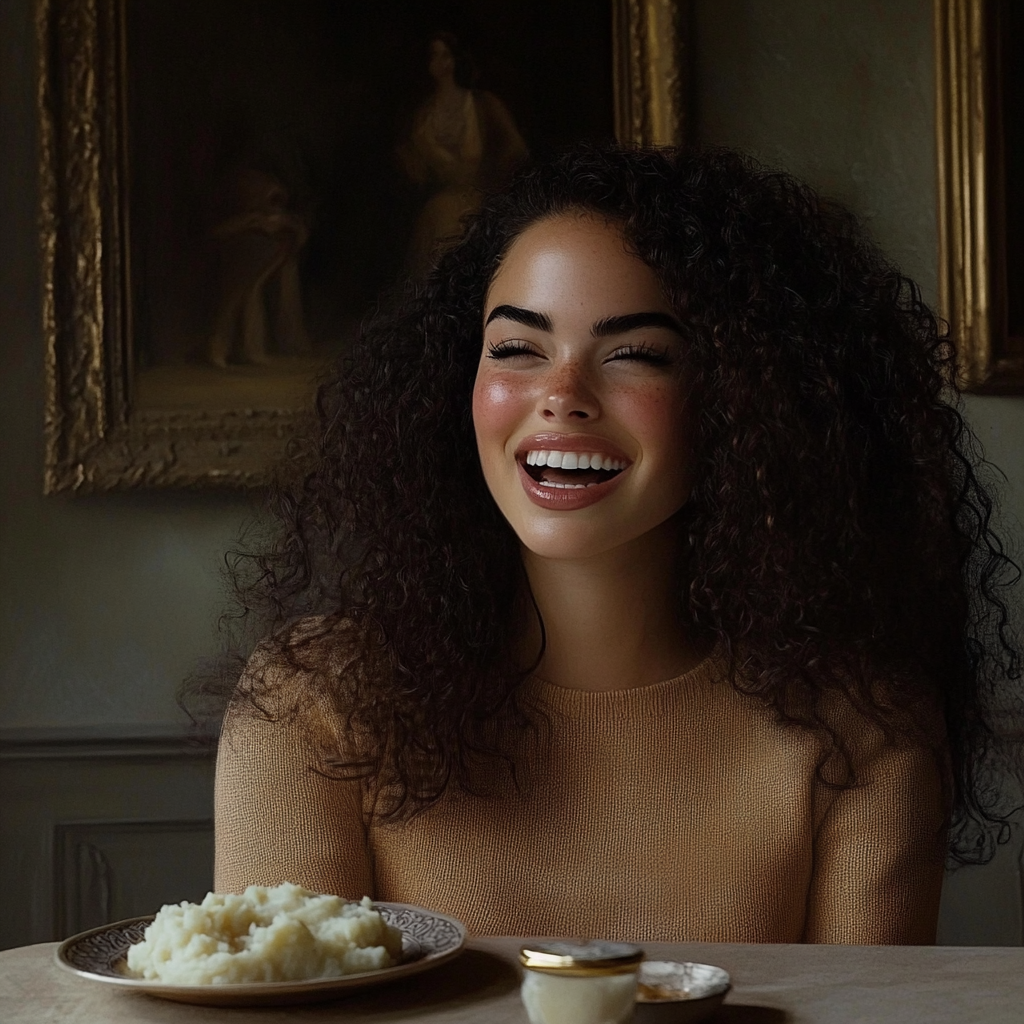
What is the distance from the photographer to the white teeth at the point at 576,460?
152 centimetres

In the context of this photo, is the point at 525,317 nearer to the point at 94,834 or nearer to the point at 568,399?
the point at 568,399

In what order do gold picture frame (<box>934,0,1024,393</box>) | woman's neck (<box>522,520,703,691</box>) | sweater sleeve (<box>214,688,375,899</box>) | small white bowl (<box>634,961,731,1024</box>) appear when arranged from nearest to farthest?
small white bowl (<box>634,961,731,1024</box>), sweater sleeve (<box>214,688,375,899</box>), woman's neck (<box>522,520,703,691</box>), gold picture frame (<box>934,0,1024,393</box>)

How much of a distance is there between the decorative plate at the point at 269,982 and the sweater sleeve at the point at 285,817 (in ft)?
1.05

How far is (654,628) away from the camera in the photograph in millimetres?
1661

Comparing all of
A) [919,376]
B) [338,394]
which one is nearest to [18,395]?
[338,394]

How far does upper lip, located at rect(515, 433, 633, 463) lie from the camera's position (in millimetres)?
1521

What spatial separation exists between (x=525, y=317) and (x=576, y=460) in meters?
0.19

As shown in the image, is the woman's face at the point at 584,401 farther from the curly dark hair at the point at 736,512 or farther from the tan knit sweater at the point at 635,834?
the tan knit sweater at the point at 635,834

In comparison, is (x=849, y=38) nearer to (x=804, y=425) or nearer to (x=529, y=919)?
(x=804, y=425)

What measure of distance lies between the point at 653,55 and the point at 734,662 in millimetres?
1670

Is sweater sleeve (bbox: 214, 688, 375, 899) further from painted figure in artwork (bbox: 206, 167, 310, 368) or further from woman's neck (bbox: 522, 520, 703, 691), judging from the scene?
painted figure in artwork (bbox: 206, 167, 310, 368)

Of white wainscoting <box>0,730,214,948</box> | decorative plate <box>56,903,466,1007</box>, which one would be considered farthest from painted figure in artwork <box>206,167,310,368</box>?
decorative plate <box>56,903,466,1007</box>

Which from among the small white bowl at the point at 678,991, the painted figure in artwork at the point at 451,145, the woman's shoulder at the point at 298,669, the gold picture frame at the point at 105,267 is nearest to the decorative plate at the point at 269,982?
the small white bowl at the point at 678,991

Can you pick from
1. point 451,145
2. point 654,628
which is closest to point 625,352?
point 654,628
